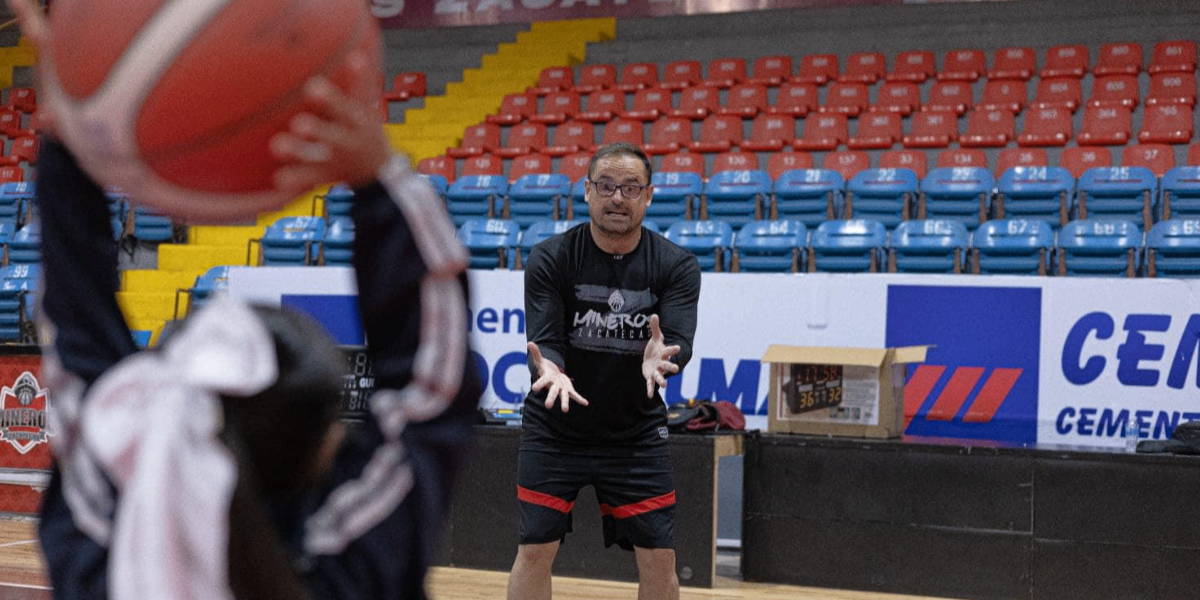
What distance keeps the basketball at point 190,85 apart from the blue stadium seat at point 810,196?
33.0ft

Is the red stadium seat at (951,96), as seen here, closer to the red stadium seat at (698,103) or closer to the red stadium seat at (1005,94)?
the red stadium seat at (1005,94)

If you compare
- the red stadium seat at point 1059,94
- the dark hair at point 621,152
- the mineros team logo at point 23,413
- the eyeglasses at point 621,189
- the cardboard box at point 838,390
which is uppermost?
the red stadium seat at point 1059,94

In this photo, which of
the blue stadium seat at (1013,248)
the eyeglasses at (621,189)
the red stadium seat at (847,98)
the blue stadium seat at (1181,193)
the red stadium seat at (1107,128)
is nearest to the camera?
the eyeglasses at (621,189)

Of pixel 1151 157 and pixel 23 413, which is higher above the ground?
pixel 1151 157

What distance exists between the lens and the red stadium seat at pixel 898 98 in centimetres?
1273

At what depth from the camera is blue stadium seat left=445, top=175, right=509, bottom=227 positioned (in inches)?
472

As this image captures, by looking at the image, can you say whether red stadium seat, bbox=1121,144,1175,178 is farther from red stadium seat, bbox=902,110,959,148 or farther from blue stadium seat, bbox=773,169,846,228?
blue stadium seat, bbox=773,169,846,228

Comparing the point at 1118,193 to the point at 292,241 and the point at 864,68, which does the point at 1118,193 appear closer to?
the point at 864,68

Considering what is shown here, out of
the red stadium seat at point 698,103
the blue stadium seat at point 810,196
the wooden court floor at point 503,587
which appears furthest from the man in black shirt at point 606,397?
the red stadium seat at point 698,103

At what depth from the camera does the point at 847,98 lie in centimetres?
1313

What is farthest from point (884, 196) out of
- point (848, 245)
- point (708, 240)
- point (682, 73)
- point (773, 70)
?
point (682, 73)

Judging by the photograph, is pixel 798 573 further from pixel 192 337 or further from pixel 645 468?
pixel 192 337

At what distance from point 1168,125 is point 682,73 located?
5258mm

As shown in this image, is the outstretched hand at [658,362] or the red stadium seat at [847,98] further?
the red stadium seat at [847,98]
